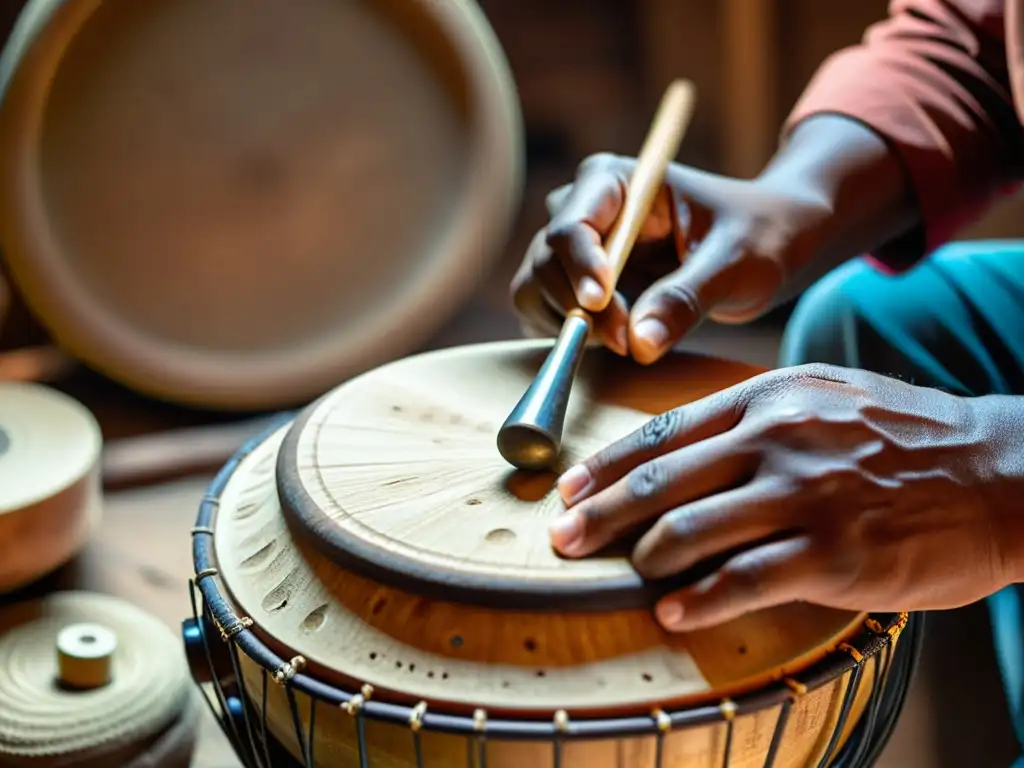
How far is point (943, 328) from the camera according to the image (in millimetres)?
1168

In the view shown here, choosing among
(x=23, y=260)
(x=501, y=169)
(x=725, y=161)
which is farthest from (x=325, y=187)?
(x=725, y=161)

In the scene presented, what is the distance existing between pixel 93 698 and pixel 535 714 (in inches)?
A: 27.5

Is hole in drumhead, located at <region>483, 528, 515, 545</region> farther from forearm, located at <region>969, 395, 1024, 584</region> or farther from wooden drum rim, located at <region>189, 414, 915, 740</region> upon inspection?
forearm, located at <region>969, 395, 1024, 584</region>

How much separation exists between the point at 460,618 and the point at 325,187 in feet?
4.77

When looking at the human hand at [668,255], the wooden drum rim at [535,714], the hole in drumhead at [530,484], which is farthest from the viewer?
the human hand at [668,255]

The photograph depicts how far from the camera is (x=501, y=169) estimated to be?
6.35 ft

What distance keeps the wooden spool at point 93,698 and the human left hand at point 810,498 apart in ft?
2.20

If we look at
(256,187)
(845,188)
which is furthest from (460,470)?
(256,187)

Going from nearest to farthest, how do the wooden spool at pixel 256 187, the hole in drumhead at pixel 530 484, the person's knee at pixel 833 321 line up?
the hole in drumhead at pixel 530 484, the person's knee at pixel 833 321, the wooden spool at pixel 256 187

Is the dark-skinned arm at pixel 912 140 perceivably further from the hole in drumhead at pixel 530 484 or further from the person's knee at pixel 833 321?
the hole in drumhead at pixel 530 484

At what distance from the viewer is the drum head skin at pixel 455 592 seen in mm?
628

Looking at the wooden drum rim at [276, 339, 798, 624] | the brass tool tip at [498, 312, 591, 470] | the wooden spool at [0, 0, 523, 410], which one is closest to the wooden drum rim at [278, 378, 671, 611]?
the wooden drum rim at [276, 339, 798, 624]

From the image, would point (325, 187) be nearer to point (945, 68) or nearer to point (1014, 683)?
point (945, 68)

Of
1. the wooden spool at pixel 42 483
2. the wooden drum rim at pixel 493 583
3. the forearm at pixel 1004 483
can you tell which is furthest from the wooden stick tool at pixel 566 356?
the wooden spool at pixel 42 483
